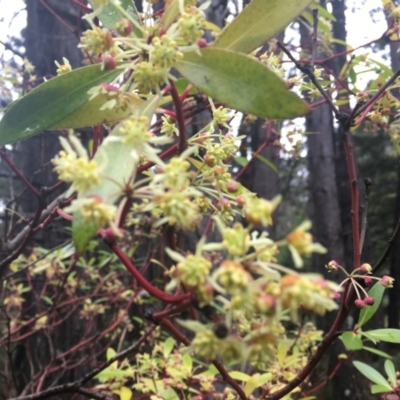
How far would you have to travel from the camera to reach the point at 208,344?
38 cm

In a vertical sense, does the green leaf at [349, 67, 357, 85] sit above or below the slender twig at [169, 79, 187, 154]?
above

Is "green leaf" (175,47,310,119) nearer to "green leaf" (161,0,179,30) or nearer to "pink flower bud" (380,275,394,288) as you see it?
"green leaf" (161,0,179,30)

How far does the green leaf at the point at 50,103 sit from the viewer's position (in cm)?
56

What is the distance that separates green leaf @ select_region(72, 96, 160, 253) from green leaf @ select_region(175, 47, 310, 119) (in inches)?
3.7

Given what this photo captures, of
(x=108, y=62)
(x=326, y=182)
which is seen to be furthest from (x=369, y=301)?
(x=326, y=182)

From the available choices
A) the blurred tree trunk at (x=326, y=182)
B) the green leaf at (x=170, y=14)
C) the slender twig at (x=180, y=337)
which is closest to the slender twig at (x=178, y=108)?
the green leaf at (x=170, y=14)

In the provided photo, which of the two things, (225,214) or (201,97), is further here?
(201,97)

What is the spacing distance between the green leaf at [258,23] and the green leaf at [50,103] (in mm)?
168

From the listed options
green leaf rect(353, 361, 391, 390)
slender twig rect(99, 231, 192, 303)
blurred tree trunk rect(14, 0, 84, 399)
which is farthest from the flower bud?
blurred tree trunk rect(14, 0, 84, 399)

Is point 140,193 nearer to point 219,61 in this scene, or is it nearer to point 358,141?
point 219,61

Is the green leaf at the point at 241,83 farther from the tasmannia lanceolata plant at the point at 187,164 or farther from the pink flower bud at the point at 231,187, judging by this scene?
the pink flower bud at the point at 231,187

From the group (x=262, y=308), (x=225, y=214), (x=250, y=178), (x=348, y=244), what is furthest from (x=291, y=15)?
(x=348, y=244)

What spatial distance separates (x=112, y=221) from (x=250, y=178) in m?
3.22

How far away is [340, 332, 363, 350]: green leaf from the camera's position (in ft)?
2.59
